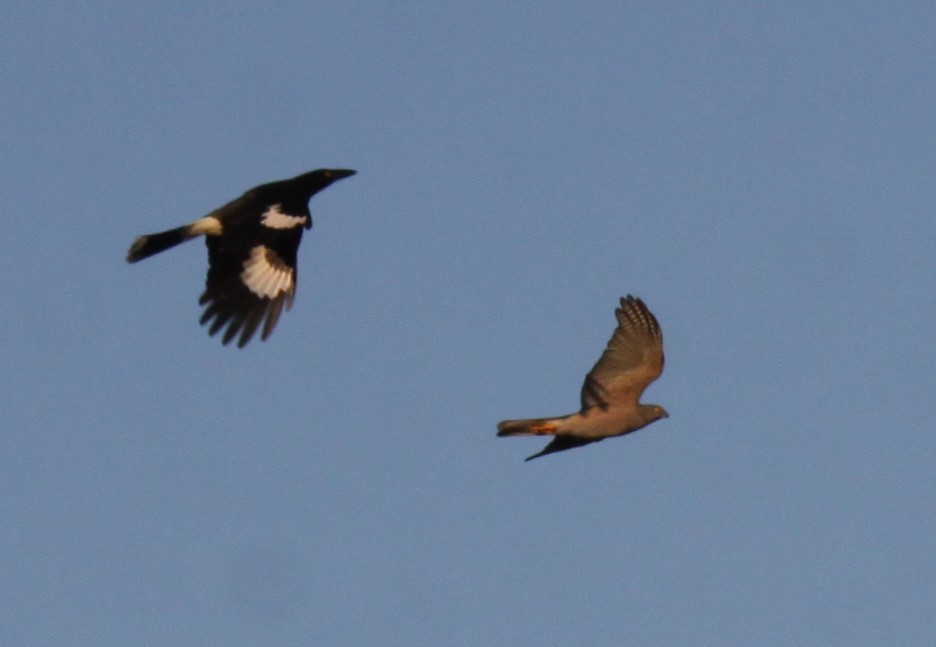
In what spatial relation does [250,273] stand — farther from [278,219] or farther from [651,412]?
[651,412]

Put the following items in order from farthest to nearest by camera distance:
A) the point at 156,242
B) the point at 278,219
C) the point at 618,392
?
the point at 618,392, the point at 278,219, the point at 156,242

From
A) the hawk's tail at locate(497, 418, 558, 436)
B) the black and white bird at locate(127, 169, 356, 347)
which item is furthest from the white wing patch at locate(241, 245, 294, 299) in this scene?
the hawk's tail at locate(497, 418, 558, 436)

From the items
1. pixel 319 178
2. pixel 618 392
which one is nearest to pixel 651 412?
pixel 618 392

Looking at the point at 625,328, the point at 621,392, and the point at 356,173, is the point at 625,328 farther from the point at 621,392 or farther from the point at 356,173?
the point at 356,173

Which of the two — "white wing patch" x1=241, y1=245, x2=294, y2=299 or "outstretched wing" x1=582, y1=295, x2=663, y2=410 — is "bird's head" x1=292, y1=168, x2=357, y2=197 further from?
"outstretched wing" x1=582, y1=295, x2=663, y2=410

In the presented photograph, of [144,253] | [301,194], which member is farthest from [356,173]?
[144,253]

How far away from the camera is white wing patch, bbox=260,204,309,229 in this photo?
88.7 feet

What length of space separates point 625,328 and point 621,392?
0.68m

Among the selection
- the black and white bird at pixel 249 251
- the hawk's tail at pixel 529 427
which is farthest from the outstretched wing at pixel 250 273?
the hawk's tail at pixel 529 427

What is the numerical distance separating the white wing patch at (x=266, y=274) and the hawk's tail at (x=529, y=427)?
2293mm

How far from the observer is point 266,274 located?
26797 mm

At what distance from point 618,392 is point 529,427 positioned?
1.03 m

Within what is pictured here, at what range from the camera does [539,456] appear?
88.8 ft

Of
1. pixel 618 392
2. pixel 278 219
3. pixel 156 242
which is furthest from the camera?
pixel 618 392
